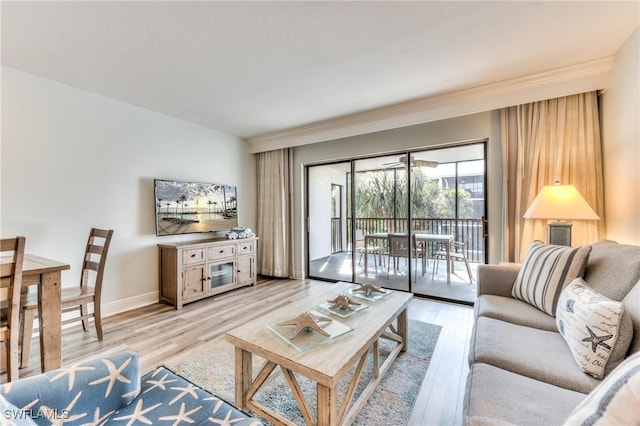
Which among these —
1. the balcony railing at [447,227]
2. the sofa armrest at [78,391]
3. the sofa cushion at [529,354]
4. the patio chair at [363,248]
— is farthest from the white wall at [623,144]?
the sofa armrest at [78,391]

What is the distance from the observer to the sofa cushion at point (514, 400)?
877mm

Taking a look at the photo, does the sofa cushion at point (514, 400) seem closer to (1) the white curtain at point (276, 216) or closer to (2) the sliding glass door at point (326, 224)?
(2) the sliding glass door at point (326, 224)

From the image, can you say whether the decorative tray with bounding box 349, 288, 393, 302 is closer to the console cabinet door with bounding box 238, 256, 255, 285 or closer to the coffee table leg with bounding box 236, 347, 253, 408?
the coffee table leg with bounding box 236, 347, 253, 408

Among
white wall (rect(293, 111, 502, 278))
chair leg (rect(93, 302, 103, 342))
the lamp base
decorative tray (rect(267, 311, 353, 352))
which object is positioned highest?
white wall (rect(293, 111, 502, 278))

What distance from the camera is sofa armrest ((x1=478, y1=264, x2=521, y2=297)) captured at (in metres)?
2.07

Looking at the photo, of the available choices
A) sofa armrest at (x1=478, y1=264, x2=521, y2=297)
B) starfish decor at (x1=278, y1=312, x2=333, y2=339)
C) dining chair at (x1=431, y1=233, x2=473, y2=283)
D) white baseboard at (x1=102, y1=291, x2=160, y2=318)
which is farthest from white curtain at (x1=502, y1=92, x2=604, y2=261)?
white baseboard at (x1=102, y1=291, x2=160, y2=318)

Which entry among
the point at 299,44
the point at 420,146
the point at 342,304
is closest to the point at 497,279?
the point at 342,304

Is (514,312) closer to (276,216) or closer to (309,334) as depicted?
(309,334)

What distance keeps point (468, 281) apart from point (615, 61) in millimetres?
2601

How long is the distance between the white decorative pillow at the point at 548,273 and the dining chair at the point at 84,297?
3.39 m

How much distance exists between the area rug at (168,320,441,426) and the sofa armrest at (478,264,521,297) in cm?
66

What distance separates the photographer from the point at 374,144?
3.77 m

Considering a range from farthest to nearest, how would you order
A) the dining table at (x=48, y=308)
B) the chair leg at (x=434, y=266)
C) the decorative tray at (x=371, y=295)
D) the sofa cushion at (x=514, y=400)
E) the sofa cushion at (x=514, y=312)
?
the chair leg at (x=434, y=266), the decorative tray at (x=371, y=295), the dining table at (x=48, y=308), the sofa cushion at (x=514, y=312), the sofa cushion at (x=514, y=400)

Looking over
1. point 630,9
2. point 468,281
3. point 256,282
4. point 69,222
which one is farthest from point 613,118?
point 69,222
